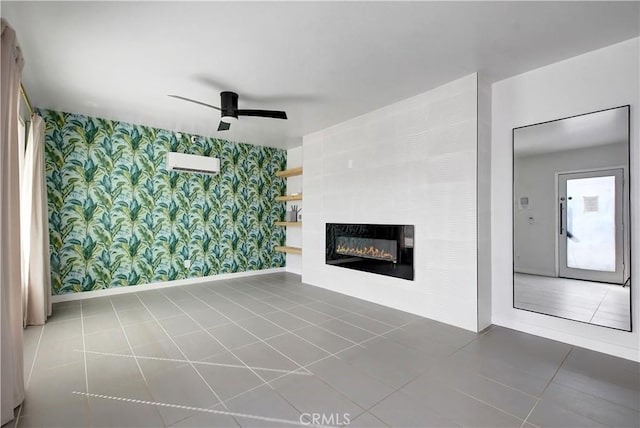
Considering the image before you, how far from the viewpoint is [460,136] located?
319 cm

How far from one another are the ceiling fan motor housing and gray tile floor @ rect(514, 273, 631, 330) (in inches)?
136

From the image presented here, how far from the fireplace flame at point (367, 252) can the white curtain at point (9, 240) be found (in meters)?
3.46

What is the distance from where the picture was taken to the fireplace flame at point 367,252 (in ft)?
13.0


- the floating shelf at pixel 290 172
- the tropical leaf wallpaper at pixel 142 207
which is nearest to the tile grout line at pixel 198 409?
the tropical leaf wallpaper at pixel 142 207

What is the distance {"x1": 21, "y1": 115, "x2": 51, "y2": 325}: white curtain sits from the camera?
128 inches

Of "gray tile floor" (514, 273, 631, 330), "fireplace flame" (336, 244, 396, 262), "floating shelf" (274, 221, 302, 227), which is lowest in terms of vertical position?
"gray tile floor" (514, 273, 631, 330)

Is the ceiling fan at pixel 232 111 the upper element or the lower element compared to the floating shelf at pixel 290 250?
upper

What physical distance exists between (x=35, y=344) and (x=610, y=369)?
4803 mm

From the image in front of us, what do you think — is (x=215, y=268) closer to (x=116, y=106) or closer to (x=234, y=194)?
(x=234, y=194)

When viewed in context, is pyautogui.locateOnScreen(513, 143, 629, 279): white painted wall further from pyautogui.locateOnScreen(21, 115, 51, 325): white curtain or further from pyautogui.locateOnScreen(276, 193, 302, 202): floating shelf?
pyautogui.locateOnScreen(21, 115, 51, 325): white curtain

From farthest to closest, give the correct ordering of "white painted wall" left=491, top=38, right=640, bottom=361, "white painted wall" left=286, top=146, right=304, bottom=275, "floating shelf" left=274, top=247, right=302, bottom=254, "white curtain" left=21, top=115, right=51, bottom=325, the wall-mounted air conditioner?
1. "white painted wall" left=286, top=146, right=304, bottom=275
2. "floating shelf" left=274, top=247, right=302, bottom=254
3. the wall-mounted air conditioner
4. "white curtain" left=21, top=115, right=51, bottom=325
5. "white painted wall" left=491, top=38, right=640, bottom=361

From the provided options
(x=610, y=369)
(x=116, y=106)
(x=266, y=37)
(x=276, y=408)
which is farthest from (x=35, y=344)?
(x=610, y=369)
